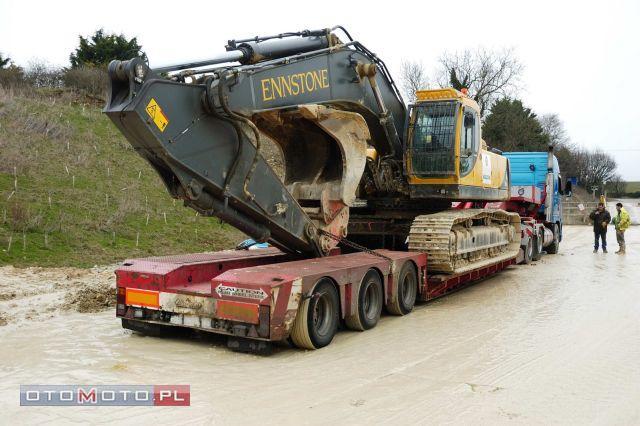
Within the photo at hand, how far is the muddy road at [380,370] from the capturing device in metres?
4.73

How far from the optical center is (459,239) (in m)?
9.75

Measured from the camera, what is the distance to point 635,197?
101188 mm

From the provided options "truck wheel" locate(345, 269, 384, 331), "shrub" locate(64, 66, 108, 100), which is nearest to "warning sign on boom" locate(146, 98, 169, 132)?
"truck wheel" locate(345, 269, 384, 331)

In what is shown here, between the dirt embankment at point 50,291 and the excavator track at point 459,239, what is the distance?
4795 mm

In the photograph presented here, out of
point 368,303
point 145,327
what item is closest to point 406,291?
point 368,303

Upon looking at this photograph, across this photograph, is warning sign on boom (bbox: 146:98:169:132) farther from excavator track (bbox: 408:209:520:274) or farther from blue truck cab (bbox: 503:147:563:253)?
blue truck cab (bbox: 503:147:563:253)

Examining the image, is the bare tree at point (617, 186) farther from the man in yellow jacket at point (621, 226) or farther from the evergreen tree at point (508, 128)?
the man in yellow jacket at point (621, 226)

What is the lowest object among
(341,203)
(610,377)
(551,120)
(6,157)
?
(610,377)

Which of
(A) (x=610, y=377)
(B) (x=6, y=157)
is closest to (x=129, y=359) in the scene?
(A) (x=610, y=377)

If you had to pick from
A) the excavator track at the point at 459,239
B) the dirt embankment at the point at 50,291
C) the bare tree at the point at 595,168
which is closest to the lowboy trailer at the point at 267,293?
the excavator track at the point at 459,239

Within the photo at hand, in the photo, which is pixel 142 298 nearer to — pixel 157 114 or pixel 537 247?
pixel 157 114

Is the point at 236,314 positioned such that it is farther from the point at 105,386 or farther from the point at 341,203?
the point at 341,203

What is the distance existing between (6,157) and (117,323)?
11751 millimetres

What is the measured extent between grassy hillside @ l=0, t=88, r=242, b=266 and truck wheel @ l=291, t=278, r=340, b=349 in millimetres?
7921
